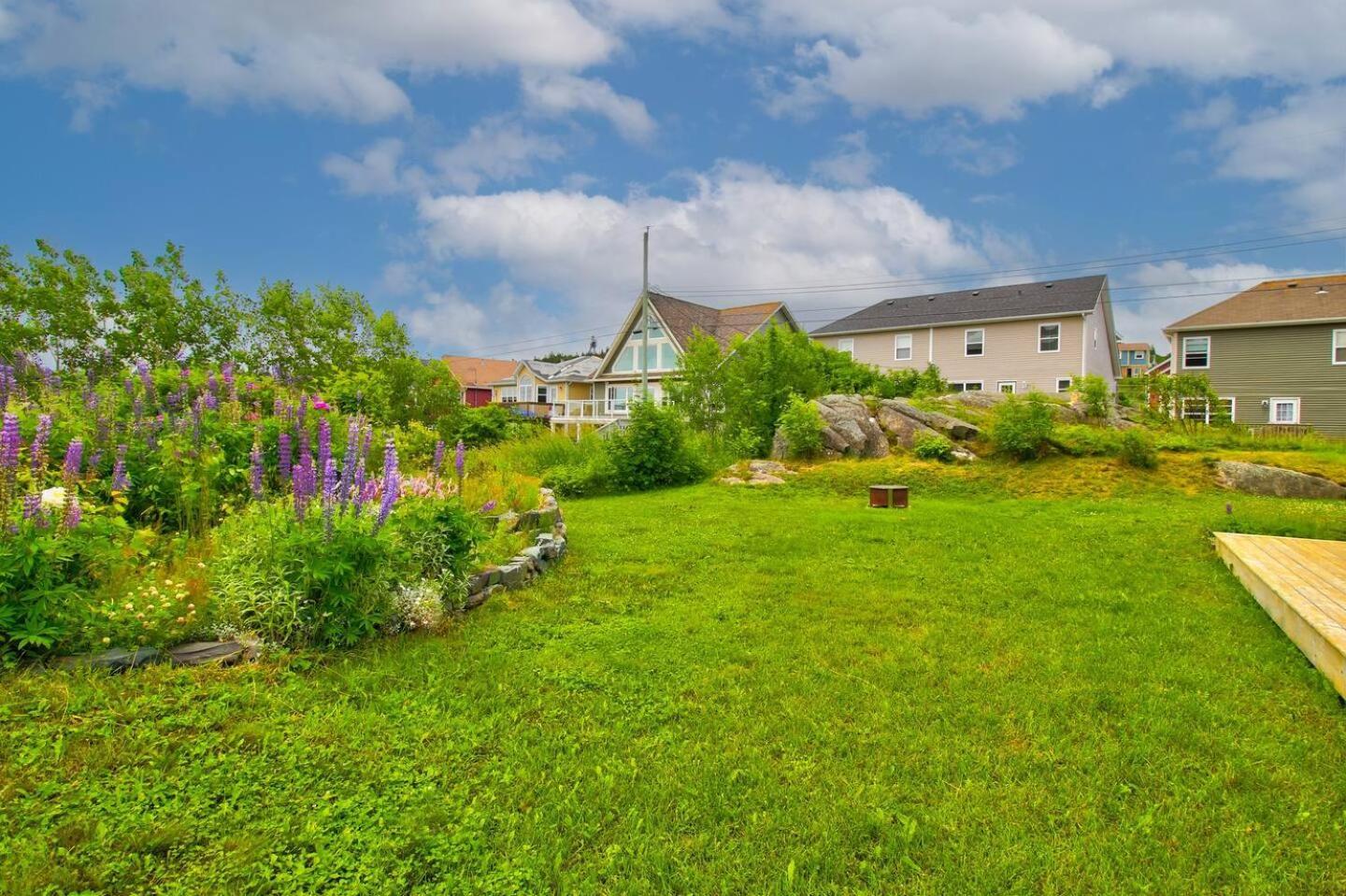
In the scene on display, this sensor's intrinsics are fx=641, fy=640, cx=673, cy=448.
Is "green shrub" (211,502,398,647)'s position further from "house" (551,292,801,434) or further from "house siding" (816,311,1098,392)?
"house siding" (816,311,1098,392)

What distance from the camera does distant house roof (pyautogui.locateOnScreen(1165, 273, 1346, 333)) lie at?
19.9 meters

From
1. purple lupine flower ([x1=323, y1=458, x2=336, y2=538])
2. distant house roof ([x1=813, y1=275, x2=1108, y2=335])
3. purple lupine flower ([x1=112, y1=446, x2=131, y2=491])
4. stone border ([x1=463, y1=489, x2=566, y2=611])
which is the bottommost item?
stone border ([x1=463, y1=489, x2=566, y2=611])

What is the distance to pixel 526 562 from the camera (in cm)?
485

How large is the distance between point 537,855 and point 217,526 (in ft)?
11.6

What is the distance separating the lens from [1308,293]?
822 inches

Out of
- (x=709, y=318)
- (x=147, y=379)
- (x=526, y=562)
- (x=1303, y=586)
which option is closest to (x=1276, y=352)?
(x=709, y=318)

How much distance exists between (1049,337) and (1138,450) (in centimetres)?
1474

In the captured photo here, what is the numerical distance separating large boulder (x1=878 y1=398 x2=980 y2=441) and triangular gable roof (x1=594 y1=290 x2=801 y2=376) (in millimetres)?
13414

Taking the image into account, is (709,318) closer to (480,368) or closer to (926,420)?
(926,420)

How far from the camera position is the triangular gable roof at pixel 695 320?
27.1m

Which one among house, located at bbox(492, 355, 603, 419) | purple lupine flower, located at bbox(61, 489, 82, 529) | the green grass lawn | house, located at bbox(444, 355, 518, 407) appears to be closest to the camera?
the green grass lawn

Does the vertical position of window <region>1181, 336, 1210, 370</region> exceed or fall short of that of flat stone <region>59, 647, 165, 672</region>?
it exceeds it

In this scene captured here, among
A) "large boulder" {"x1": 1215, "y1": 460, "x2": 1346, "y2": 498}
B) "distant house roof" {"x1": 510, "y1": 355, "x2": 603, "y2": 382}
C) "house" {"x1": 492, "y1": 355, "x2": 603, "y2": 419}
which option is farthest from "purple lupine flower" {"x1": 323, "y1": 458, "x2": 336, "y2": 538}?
"distant house roof" {"x1": 510, "y1": 355, "x2": 603, "y2": 382}

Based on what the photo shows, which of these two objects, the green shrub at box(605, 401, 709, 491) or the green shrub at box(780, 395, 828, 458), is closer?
the green shrub at box(605, 401, 709, 491)
